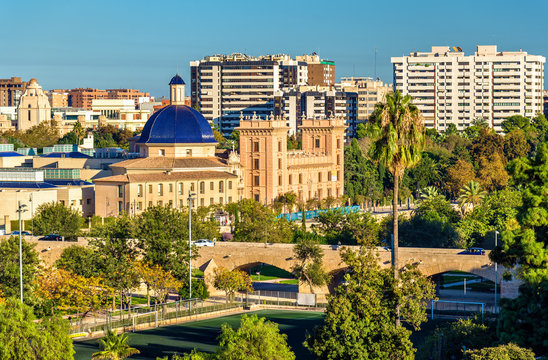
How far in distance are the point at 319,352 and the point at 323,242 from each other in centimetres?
4130

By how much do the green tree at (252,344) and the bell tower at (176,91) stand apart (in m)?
76.4

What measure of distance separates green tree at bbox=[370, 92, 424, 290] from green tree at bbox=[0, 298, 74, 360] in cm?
1559

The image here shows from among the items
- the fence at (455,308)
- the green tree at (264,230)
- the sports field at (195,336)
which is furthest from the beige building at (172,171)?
the fence at (455,308)

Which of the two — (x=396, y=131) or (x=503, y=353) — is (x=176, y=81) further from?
(x=503, y=353)

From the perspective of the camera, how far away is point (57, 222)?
93.8 metres

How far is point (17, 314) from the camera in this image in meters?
52.9

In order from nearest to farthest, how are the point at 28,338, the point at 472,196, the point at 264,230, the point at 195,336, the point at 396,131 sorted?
1. the point at 28,338
2. the point at 396,131
3. the point at 195,336
4. the point at 264,230
5. the point at 472,196

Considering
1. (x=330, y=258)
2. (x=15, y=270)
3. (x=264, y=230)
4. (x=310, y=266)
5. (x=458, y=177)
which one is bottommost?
(x=310, y=266)

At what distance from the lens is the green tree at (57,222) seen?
9231 cm

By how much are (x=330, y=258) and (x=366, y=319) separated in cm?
2645

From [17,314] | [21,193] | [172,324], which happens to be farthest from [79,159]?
[17,314]

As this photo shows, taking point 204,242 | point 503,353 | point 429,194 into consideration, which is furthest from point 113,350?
point 429,194

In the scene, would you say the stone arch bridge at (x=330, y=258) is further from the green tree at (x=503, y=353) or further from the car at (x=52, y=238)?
the green tree at (x=503, y=353)

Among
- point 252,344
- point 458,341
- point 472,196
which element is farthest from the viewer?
point 472,196
